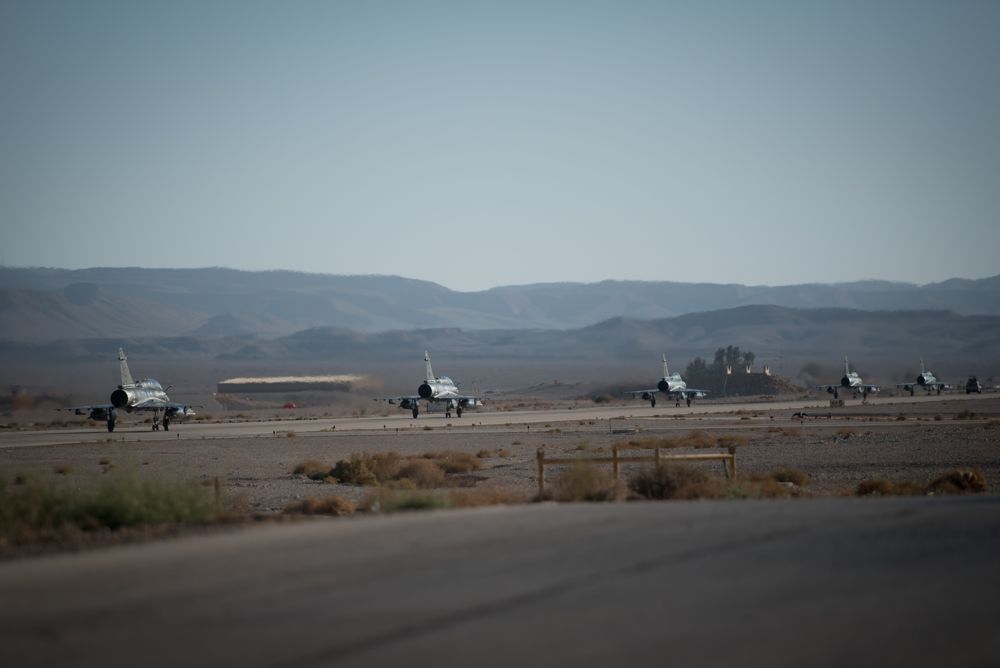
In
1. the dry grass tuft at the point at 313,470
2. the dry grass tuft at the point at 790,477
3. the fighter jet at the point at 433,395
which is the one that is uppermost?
the fighter jet at the point at 433,395

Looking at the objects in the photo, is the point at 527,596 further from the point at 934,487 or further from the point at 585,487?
the point at 934,487

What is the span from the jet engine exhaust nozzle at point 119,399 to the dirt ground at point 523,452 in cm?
1197

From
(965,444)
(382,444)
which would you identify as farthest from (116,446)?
(965,444)

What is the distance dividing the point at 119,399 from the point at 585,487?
51.0m

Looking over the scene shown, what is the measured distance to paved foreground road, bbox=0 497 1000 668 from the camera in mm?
10305

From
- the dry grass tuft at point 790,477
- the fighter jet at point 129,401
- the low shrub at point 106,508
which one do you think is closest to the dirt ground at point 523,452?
the dry grass tuft at point 790,477

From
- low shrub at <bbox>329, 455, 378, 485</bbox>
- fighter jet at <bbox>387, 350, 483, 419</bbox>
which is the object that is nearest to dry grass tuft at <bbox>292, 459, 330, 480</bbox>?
low shrub at <bbox>329, 455, 378, 485</bbox>

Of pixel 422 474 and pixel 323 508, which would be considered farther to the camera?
pixel 422 474

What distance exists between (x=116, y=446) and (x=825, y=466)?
33.2 m

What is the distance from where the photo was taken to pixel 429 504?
65.9 feet

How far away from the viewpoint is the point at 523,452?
46438 mm

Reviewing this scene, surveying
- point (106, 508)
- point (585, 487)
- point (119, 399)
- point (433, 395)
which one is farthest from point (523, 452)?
point (433, 395)

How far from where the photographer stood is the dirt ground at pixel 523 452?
32750 millimetres

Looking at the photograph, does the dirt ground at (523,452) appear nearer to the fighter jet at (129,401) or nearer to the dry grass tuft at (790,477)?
the dry grass tuft at (790,477)
